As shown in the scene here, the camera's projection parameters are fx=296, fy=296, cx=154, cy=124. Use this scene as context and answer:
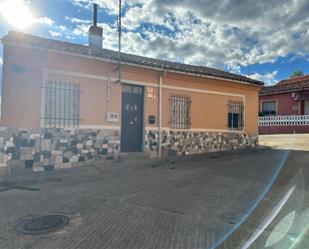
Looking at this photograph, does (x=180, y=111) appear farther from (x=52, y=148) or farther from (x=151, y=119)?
(x=52, y=148)

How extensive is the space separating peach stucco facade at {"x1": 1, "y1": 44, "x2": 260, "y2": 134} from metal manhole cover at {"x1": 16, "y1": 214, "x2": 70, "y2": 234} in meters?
4.24

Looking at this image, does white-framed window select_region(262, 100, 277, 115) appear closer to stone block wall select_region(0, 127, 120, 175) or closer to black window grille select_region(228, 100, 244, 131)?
black window grille select_region(228, 100, 244, 131)

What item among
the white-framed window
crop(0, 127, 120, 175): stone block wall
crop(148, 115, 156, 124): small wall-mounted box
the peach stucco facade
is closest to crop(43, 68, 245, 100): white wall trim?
the peach stucco facade

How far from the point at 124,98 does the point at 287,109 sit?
1602cm

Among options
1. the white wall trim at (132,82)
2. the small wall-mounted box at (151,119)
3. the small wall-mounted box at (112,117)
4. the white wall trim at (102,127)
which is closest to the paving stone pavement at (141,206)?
the white wall trim at (102,127)

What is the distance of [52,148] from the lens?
8648 mm

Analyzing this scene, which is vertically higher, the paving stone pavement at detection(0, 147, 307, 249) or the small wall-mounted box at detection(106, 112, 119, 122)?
the small wall-mounted box at detection(106, 112, 119, 122)

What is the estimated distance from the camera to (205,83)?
40.4ft

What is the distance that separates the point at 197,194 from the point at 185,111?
592cm

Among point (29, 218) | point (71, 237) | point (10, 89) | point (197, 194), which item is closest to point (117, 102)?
point (10, 89)

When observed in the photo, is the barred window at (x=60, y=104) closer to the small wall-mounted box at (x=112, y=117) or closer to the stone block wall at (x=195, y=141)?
the small wall-mounted box at (x=112, y=117)

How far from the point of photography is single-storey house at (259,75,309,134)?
2041 cm

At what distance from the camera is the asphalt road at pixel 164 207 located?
12.6ft

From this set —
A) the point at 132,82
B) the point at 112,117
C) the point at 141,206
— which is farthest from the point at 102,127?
the point at 141,206
